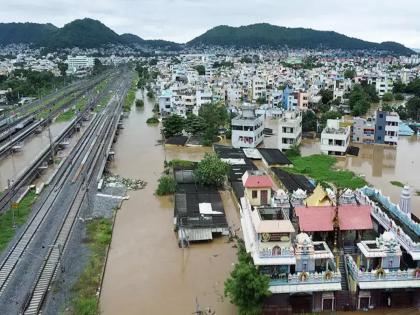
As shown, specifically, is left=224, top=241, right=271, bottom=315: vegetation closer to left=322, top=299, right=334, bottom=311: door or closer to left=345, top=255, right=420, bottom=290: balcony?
left=322, top=299, right=334, bottom=311: door

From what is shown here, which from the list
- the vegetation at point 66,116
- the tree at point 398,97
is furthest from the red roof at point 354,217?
the tree at point 398,97

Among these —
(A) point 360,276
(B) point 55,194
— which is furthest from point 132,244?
(A) point 360,276

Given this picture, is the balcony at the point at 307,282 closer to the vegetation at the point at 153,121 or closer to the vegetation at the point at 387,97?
the vegetation at the point at 153,121

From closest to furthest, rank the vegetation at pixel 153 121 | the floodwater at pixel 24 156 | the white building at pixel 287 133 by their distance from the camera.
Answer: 1. the floodwater at pixel 24 156
2. the white building at pixel 287 133
3. the vegetation at pixel 153 121

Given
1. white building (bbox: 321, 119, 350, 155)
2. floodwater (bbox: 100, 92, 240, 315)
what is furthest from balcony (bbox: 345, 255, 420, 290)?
white building (bbox: 321, 119, 350, 155)

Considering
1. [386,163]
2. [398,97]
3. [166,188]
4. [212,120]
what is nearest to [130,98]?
[212,120]

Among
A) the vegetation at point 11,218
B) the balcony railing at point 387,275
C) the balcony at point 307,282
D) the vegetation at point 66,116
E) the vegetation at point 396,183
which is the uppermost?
the balcony railing at point 387,275

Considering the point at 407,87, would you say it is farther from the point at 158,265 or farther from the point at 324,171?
the point at 158,265

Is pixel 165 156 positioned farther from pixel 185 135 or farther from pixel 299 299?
Result: pixel 299 299
